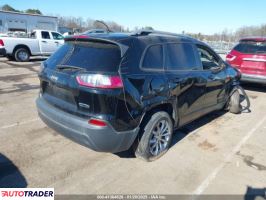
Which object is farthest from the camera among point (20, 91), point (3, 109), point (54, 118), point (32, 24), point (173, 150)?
point (32, 24)

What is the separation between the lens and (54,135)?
4562mm

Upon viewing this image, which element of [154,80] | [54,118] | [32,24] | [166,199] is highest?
[32,24]

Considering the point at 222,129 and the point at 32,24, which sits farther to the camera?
the point at 32,24

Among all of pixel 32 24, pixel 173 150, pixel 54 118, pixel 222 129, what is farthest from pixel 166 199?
pixel 32 24

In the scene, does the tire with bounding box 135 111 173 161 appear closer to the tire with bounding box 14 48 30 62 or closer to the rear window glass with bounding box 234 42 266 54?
the rear window glass with bounding box 234 42 266 54

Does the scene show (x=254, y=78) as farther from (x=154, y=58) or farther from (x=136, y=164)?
(x=136, y=164)

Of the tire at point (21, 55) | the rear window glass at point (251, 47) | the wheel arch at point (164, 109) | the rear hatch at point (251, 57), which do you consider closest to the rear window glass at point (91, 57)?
the wheel arch at point (164, 109)

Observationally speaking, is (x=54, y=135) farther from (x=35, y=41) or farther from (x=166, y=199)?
(x=35, y=41)

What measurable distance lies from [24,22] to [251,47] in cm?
3236

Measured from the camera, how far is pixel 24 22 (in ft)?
111

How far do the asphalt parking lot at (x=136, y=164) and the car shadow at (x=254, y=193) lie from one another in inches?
0.8

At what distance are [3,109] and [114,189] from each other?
390cm

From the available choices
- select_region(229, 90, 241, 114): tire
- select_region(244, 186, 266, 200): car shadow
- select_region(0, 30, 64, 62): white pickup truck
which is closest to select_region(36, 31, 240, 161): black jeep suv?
select_region(244, 186, 266, 200): car shadow

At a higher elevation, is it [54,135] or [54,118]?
[54,118]
